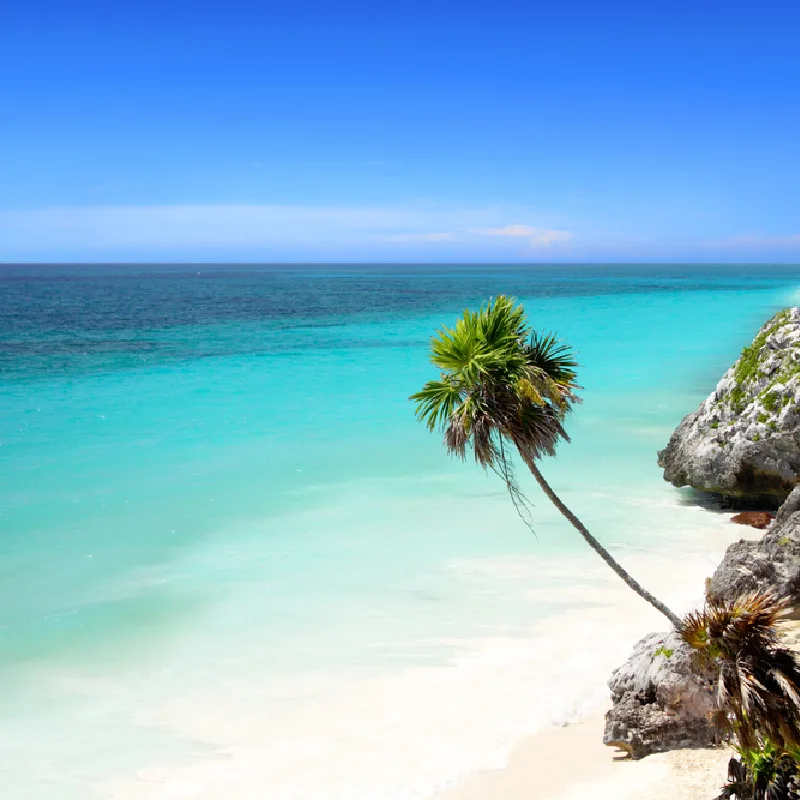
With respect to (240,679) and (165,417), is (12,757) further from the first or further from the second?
(165,417)

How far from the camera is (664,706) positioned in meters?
9.91

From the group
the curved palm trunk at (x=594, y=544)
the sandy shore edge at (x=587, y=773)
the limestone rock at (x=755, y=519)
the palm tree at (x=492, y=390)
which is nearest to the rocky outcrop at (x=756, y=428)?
the limestone rock at (x=755, y=519)

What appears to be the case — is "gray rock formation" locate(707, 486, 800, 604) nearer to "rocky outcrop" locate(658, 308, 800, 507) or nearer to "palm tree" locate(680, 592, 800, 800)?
"palm tree" locate(680, 592, 800, 800)

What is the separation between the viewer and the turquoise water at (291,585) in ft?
37.1

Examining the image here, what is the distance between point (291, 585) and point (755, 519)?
33.9ft

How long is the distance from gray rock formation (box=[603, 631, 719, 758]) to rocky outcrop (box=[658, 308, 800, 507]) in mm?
8842

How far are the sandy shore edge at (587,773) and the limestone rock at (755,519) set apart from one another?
8563 mm

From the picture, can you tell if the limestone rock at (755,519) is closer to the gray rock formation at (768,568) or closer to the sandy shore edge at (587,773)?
the gray rock formation at (768,568)

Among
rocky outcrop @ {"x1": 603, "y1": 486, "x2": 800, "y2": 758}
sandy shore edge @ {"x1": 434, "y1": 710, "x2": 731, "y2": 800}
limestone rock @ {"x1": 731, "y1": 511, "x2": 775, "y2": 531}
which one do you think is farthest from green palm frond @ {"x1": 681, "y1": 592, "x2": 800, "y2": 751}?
limestone rock @ {"x1": 731, "y1": 511, "x2": 775, "y2": 531}

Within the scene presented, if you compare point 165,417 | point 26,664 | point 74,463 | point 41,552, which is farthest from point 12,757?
point 165,417

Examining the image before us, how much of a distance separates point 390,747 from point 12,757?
523cm

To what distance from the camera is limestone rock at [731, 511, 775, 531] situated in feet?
59.0

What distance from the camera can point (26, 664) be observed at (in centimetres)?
1372

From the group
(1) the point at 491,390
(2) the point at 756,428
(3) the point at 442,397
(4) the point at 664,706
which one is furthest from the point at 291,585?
(2) the point at 756,428
